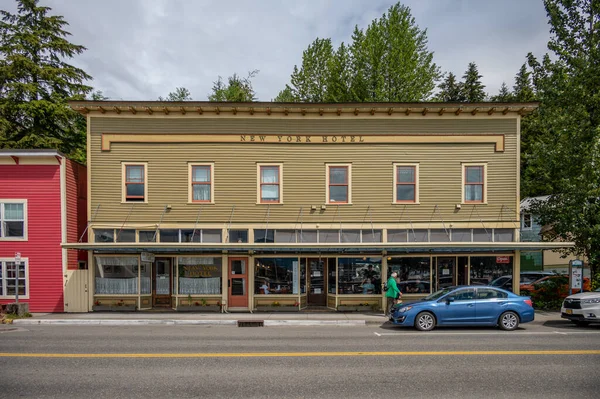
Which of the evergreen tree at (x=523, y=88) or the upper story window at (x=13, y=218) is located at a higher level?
the evergreen tree at (x=523, y=88)

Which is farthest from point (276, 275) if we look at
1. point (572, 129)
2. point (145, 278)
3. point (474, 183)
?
point (572, 129)

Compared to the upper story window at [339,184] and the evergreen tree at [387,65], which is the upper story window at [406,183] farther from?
the evergreen tree at [387,65]

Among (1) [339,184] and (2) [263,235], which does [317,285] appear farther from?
A: (1) [339,184]

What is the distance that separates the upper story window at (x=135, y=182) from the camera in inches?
695

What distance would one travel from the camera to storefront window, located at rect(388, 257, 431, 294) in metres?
17.5

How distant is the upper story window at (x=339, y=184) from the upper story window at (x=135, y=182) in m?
8.16

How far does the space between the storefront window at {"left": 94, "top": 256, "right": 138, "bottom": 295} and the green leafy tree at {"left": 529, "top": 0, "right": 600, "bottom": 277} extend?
764 inches

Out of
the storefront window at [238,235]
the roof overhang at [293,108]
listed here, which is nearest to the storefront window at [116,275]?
the storefront window at [238,235]

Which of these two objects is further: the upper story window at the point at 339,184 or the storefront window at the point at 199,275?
the upper story window at the point at 339,184

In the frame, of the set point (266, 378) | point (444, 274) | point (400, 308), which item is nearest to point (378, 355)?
point (266, 378)

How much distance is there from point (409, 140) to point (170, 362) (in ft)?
43.9

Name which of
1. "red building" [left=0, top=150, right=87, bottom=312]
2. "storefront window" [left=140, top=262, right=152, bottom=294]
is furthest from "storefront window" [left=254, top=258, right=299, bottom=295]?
"red building" [left=0, top=150, right=87, bottom=312]

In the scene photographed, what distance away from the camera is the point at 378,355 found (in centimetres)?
972

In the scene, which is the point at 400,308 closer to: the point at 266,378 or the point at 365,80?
the point at 266,378
